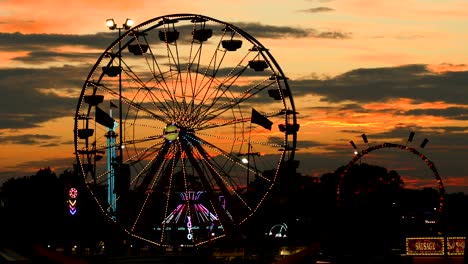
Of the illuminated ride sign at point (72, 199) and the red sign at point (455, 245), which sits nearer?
the red sign at point (455, 245)

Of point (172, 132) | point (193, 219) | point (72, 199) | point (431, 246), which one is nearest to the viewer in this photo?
point (431, 246)

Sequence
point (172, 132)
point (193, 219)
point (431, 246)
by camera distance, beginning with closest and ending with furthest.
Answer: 1. point (431, 246)
2. point (172, 132)
3. point (193, 219)

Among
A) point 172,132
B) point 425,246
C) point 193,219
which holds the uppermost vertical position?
point 172,132

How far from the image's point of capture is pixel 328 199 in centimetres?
17475

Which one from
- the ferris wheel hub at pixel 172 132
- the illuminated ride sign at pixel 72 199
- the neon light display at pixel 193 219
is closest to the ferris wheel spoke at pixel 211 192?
the ferris wheel hub at pixel 172 132

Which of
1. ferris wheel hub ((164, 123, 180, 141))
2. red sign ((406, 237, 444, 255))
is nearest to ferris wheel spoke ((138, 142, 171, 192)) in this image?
ferris wheel hub ((164, 123, 180, 141))

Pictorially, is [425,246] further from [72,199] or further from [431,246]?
[72,199]

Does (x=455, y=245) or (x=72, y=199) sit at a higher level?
(x=455, y=245)

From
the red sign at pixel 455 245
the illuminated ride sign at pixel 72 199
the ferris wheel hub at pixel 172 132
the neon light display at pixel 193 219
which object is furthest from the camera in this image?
the illuminated ride sign at pixel 72 199

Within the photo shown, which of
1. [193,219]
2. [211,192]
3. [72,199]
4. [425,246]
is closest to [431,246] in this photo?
[425,246]

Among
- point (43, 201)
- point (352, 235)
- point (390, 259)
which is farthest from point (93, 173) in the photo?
point (43, 201)

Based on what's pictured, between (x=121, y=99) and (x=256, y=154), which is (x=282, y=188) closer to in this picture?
(x=256, y=154)

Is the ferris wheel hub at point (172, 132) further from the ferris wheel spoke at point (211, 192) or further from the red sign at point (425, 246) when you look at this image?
the red sign at point (425, 246)

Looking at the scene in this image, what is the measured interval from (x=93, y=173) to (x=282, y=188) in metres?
11.0
